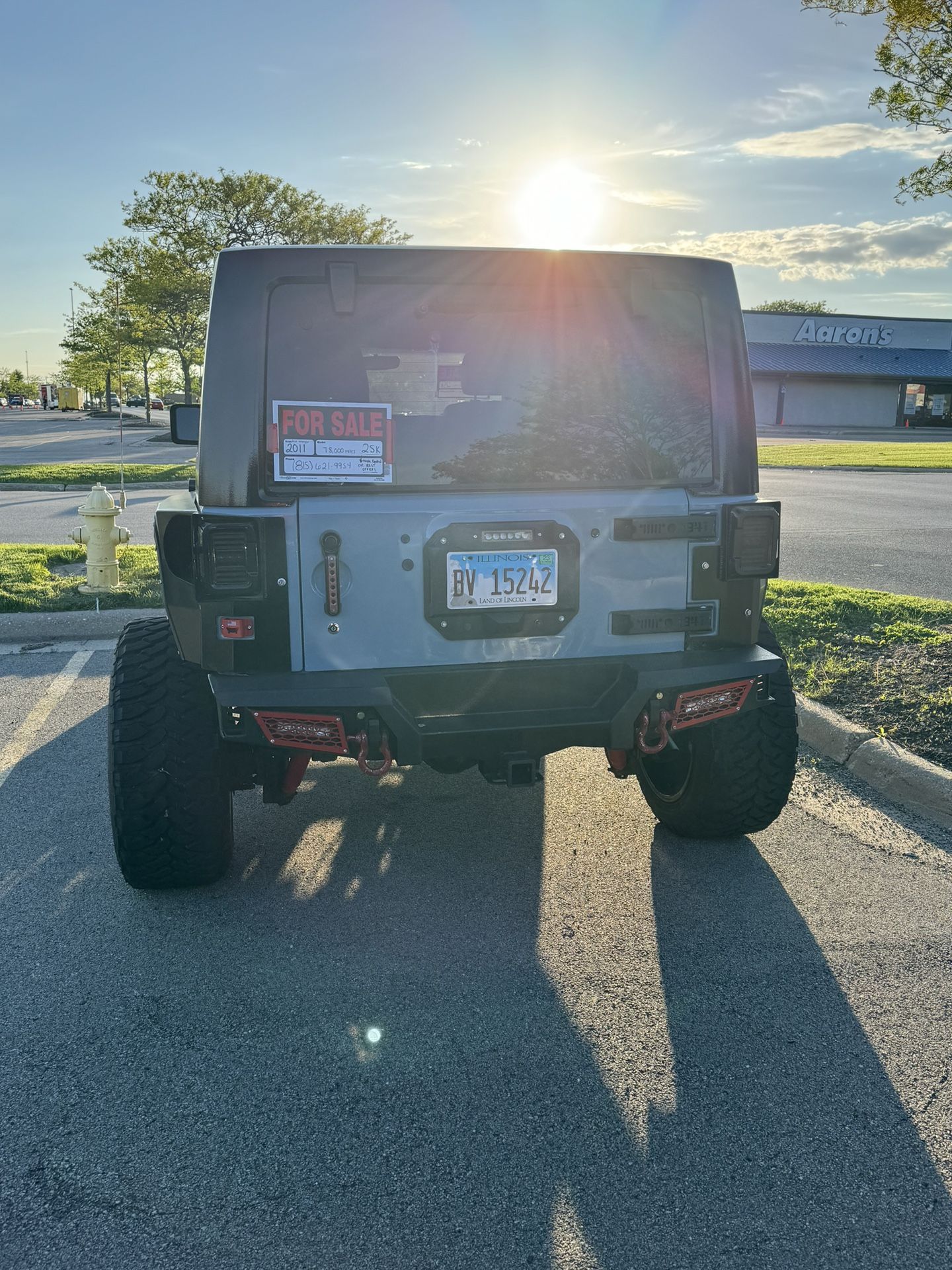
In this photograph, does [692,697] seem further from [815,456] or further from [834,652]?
[815,456]

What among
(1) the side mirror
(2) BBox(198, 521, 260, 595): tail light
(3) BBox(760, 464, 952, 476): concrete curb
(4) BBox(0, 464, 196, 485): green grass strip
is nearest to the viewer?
(2) BBox(198, 521, 260, 595): tail light

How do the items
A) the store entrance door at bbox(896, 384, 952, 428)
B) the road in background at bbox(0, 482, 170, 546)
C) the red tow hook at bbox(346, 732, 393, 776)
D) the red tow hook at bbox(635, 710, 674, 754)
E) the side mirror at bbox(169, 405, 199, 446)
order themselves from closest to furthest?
1. the red tow hook at bbox(346, 732, 393, 776)
2. the red tow hook at bbox(635, 710, 674, 754)
3. the side mirror at bbox(169, 405, 199, 446)
4. the road in background at bbox(0, 482, 170, 546)
5. the store entrance door at bbox(896, 384, 952, 428)

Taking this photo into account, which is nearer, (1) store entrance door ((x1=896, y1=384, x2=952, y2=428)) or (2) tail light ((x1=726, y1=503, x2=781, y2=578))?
(2) tail light ((x1=726, y1=503, x2=781, y2=578))

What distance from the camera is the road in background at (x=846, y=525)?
946 cm

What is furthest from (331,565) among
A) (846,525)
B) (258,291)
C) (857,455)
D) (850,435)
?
(850,435)

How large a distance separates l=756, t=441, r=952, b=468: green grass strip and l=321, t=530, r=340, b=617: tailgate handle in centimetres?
1876

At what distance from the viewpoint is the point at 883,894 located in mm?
3621

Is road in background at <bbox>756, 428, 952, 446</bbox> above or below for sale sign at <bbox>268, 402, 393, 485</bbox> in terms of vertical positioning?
below

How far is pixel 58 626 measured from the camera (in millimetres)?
7320

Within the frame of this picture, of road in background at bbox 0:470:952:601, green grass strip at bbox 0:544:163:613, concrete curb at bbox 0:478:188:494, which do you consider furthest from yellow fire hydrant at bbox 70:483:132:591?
concrete curb at bbox 0:478:188:494

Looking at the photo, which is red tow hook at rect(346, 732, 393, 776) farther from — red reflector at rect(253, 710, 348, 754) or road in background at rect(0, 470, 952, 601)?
road in background at rect(0, 470, 952, 601)

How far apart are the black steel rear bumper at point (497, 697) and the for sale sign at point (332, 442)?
0.61 m

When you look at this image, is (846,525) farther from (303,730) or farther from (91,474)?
(91,474)

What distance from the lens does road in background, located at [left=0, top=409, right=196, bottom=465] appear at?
27.2 meters
